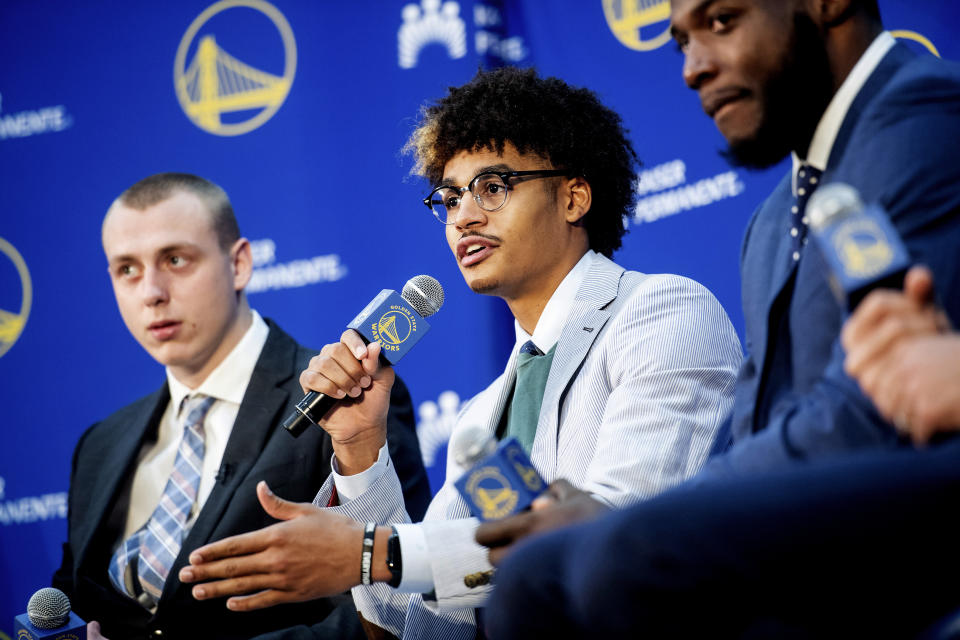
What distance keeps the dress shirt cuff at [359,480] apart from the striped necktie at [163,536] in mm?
603

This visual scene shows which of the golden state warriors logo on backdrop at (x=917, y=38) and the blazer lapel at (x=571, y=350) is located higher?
the golden state warriors logo on backdrop at (x=917, y=38)

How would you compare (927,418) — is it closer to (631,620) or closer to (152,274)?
(631,620)

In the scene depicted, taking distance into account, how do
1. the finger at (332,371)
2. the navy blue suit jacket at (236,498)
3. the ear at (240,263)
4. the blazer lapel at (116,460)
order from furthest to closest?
the ear at (240,263) → the blazer lapel at (116,460) → the navy blue suit jacket at (236,498) → the finger at (332,371)

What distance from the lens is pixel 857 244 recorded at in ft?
3.29

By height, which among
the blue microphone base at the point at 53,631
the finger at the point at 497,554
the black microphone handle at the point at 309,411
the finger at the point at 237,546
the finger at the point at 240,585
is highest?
the black microphone handle at the point at 309,411

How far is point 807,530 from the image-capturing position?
3.05 ft

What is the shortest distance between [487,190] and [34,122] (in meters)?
2.57

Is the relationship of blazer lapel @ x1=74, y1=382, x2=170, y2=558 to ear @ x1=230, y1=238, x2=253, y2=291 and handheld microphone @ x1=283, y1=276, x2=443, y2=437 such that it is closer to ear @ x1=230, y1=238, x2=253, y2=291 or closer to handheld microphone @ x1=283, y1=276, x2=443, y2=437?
ear @ x1=230, y1=238, x2=253, y2=291

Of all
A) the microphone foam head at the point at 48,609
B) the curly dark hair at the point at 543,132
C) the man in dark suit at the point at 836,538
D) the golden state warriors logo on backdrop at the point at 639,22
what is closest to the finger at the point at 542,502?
the man in dark suit at the point at 836,538

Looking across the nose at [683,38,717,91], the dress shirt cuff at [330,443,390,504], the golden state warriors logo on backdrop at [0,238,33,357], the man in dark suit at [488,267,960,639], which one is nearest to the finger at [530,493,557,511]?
the man in dark suit at [488,267,960,639]

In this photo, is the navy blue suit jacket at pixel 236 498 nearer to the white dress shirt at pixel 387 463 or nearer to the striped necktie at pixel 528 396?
the white dress shirt at pixel 387 463

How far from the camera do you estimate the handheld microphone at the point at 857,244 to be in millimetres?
991

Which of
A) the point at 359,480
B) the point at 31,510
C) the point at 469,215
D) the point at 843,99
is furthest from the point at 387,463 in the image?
the point at 31,510

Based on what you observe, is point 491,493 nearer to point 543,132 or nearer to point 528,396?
point 528,396
